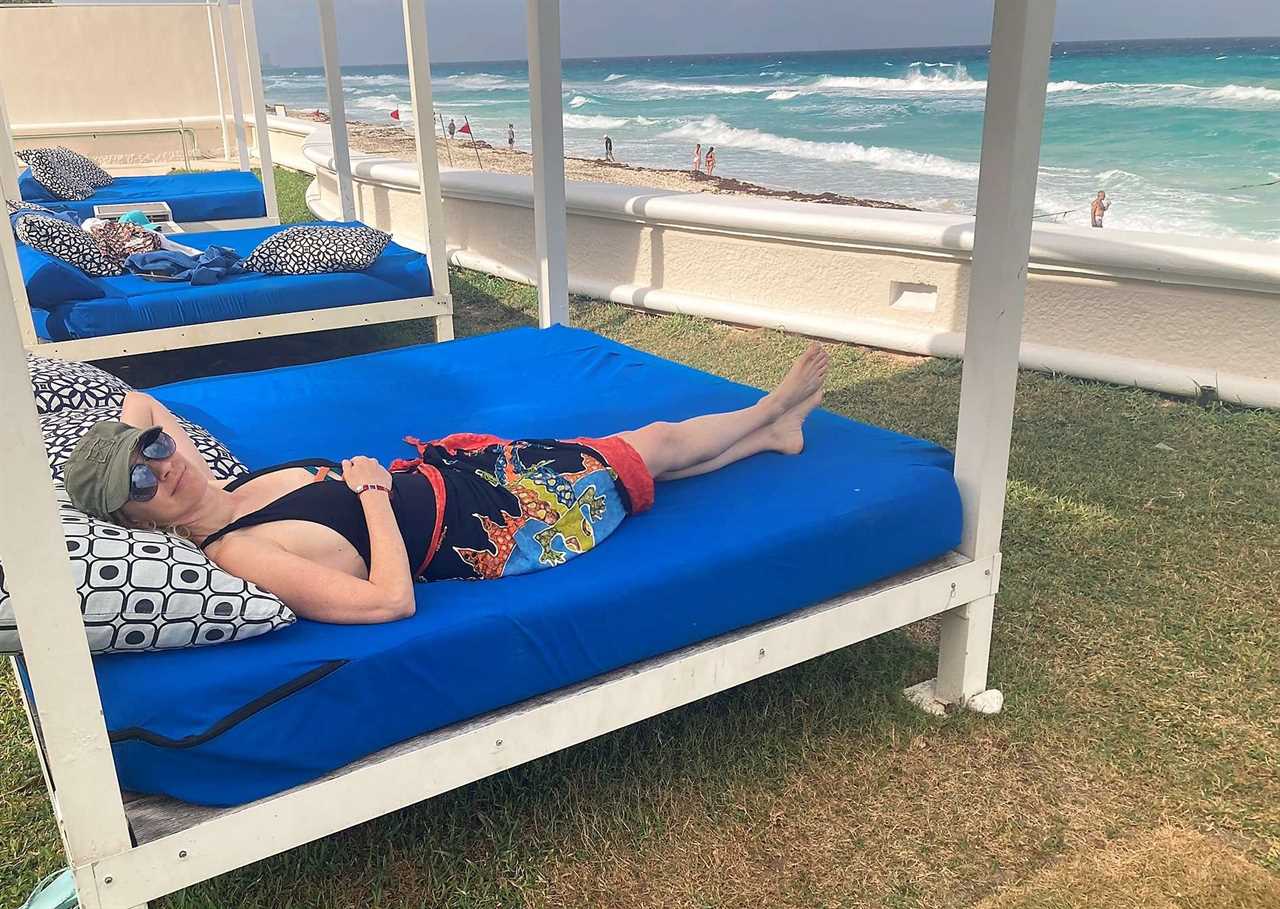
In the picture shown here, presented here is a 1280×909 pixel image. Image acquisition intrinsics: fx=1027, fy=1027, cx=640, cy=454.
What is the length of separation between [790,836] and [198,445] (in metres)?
1.59

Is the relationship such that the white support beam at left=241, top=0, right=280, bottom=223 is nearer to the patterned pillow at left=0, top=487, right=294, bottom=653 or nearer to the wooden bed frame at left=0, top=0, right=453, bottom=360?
the wooden bed frame at left=0, top=0, right=453, bottom=360

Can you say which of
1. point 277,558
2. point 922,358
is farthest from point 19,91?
point 277,558

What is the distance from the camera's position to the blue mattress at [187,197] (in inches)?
303

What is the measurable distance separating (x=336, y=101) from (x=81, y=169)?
3.43 m

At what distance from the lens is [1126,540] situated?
119 inches

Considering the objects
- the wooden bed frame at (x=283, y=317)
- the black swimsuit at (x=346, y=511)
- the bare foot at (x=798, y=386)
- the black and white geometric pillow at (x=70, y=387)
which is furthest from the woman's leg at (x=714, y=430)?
the wooden bed frame at (x=283, y=317)

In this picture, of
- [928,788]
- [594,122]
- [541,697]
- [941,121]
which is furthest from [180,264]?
[594,122]

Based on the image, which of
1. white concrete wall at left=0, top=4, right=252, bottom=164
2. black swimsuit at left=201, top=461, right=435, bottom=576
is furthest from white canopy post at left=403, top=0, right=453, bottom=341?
white concrete wall at left=0, top=4, right=252, bottom=164

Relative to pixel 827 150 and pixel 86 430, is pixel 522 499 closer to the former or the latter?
pixel 86 430

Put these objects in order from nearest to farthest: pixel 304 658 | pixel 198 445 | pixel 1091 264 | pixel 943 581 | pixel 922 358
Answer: pixel 304 658 → pixel 943 581 → pixel 198 445 → pixel 1091 264 → pixel 922 358

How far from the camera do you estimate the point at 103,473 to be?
171cm

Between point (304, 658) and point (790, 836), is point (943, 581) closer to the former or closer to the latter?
point (790, 836)

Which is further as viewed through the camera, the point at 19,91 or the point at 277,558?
the point at 19,91

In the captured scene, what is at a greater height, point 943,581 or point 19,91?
point 19,91
